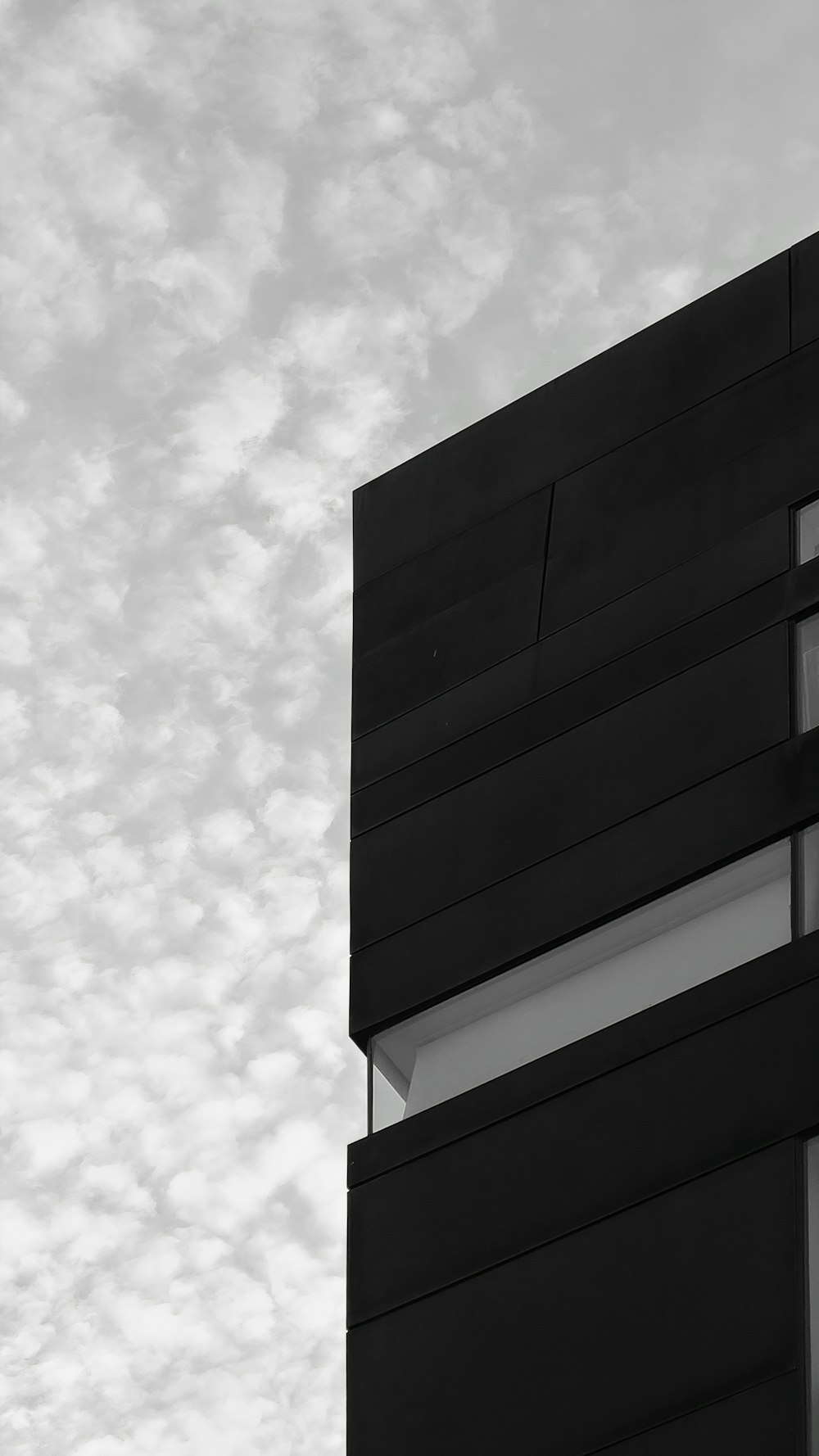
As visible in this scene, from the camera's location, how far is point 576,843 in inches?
639

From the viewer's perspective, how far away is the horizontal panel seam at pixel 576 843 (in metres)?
15.6

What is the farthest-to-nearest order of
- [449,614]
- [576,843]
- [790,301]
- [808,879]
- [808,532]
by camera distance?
1. [449,614]
2. [790,301]
3. [808,532]
4. [576,843]
5. [808,879]

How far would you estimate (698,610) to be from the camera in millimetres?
16859

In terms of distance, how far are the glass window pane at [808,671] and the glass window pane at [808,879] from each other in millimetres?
1008

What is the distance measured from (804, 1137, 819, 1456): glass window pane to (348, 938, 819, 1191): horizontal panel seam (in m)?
1.12

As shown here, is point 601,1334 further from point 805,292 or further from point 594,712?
point 805,292

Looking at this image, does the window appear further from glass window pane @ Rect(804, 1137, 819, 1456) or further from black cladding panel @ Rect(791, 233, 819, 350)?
black cladding panel @ Rect(791, 233, 819, 350)

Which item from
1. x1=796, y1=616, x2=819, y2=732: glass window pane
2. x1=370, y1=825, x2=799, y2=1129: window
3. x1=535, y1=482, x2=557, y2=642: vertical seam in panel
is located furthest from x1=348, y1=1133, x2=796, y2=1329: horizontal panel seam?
x1=535, y1=482, x2=557, y2=642: vertical seam in panel

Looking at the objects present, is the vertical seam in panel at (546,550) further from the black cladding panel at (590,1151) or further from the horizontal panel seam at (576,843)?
the black cladding panel at (590,1151)

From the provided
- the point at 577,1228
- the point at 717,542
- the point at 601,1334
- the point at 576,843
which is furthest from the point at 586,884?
the point at 601,1334

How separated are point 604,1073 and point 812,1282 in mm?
2472

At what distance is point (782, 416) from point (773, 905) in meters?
4.83

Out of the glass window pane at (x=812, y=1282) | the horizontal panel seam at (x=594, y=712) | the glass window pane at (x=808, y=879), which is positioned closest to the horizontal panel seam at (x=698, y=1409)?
the glass window pane at (x=812, y=1282)

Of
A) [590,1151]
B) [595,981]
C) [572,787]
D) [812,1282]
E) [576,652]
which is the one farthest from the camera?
[576,652]
